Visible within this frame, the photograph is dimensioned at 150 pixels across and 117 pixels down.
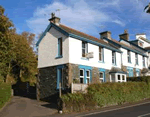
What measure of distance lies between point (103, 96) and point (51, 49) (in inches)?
314

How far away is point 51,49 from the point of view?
810 inches

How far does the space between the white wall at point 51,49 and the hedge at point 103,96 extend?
466 cm

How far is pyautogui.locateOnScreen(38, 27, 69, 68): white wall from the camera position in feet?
62.0

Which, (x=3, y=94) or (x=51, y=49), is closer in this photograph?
(x=3, y=94)

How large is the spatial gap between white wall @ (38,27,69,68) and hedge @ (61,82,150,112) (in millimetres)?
4663

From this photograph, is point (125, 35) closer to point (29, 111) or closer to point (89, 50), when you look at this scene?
point (89, 50)

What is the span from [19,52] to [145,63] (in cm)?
2188

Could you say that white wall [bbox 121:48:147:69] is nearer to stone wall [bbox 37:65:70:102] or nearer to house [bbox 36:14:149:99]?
house [bbox 36:14:149:99]

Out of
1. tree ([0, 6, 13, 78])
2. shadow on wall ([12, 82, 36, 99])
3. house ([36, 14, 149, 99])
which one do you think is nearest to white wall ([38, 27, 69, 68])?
house ([36, 14, 149, 99])

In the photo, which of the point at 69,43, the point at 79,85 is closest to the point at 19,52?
the point at 69,43

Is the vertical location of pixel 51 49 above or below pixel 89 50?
above

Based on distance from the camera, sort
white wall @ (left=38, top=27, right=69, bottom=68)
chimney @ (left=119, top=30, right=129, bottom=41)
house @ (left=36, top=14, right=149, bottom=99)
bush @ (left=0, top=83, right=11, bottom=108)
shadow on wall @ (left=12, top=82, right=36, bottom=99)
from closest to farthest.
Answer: bush @ (left=0, top=83, right=11, bottom=108) < house @ (left=36, top=14, right=149, bottom=99) < white wall @ (left=38, top=27, right=69, bottom=68) < shadow on wall @ (left=12, top=82, right=36, bottom=99) < chimney @ (left=119, top=30, right=129, bottom=41)

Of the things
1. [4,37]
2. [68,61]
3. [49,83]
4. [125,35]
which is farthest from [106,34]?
[4,37]

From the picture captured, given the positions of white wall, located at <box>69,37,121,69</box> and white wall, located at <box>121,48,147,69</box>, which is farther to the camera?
white wall, located at <box>121,48,147,69</box>
